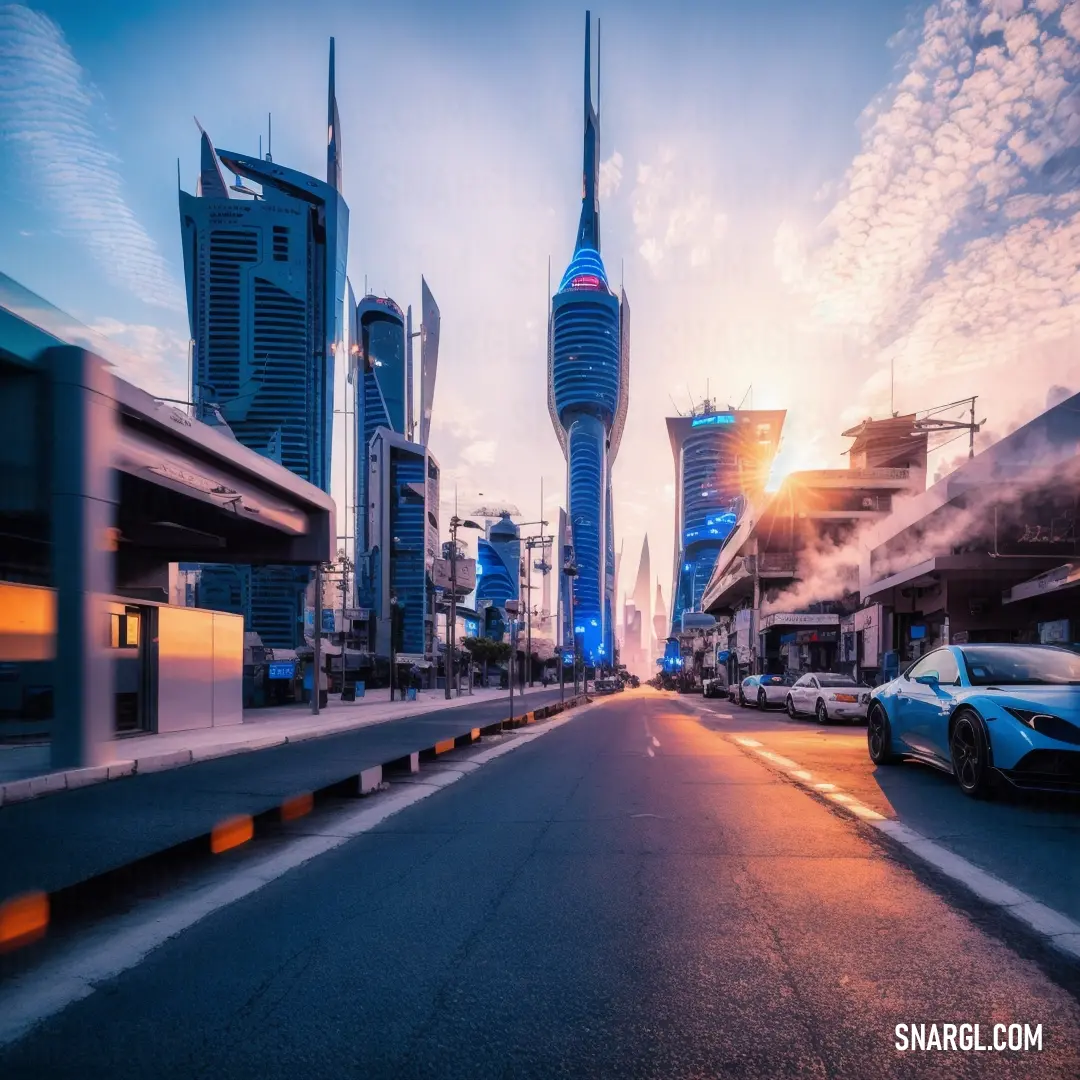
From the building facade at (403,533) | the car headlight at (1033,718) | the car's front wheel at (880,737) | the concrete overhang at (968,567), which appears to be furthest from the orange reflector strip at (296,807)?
the building facade at (403,533)

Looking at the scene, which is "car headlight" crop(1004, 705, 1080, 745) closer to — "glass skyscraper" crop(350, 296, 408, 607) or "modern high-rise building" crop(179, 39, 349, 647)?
"modern high-rise building" crop(179, 39, 349, 647)

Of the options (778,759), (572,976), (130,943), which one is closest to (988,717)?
(778,759)

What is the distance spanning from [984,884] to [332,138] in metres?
189

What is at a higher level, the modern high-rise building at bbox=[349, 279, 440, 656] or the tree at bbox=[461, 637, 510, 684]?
the modern high-rise building at bbox=[349, 279, 440, 656]

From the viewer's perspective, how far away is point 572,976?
10.5 feet

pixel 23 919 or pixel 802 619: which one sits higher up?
pixel 802 619

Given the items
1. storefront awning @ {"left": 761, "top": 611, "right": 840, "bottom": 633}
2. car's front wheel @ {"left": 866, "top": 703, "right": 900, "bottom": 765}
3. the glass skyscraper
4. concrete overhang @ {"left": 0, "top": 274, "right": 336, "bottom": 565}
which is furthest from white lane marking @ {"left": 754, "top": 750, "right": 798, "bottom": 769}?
the glass skyscraper

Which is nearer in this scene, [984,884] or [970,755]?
[984,884]

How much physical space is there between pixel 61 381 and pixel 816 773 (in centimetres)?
1056

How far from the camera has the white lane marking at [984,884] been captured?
3658mm

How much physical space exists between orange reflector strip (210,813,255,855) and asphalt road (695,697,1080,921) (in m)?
5.46

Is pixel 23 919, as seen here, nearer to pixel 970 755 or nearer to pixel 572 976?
pixel 572 976

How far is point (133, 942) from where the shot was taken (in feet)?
12.5

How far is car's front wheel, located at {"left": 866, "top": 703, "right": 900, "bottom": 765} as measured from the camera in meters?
9.70
